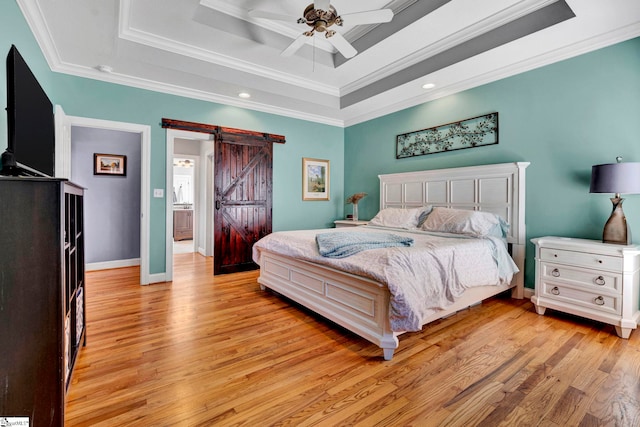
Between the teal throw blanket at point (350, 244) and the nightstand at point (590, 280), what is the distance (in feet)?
4.65

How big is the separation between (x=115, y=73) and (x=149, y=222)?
6.18 feet

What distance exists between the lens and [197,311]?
298 centimetres

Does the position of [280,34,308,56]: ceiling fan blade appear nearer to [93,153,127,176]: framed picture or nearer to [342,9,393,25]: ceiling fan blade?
[342,9,393,25]: ceiling fan blade

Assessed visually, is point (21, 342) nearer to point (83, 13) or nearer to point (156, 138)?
point (83, 13)

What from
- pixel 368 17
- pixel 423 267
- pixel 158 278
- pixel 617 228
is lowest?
pixel 158 278

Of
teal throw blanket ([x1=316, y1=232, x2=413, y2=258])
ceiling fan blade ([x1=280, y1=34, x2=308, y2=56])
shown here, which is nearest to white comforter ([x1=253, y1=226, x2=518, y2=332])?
teal throw blanket ([x1=316, y1=232, x2=413, y2=258])

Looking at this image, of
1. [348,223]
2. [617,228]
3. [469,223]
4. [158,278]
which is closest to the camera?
[617,228]

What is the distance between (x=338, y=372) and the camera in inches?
75.6

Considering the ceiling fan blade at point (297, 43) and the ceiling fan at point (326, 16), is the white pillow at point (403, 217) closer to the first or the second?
the ceiling fan at point (326, 16)

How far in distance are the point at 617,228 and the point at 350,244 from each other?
2.34 m

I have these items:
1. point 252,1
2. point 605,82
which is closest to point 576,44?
point 605,82

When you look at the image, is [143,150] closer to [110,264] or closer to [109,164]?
[109,164]

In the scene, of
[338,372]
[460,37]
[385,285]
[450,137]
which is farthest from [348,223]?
[338,372]

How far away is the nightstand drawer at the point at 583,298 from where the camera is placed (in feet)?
8.07
